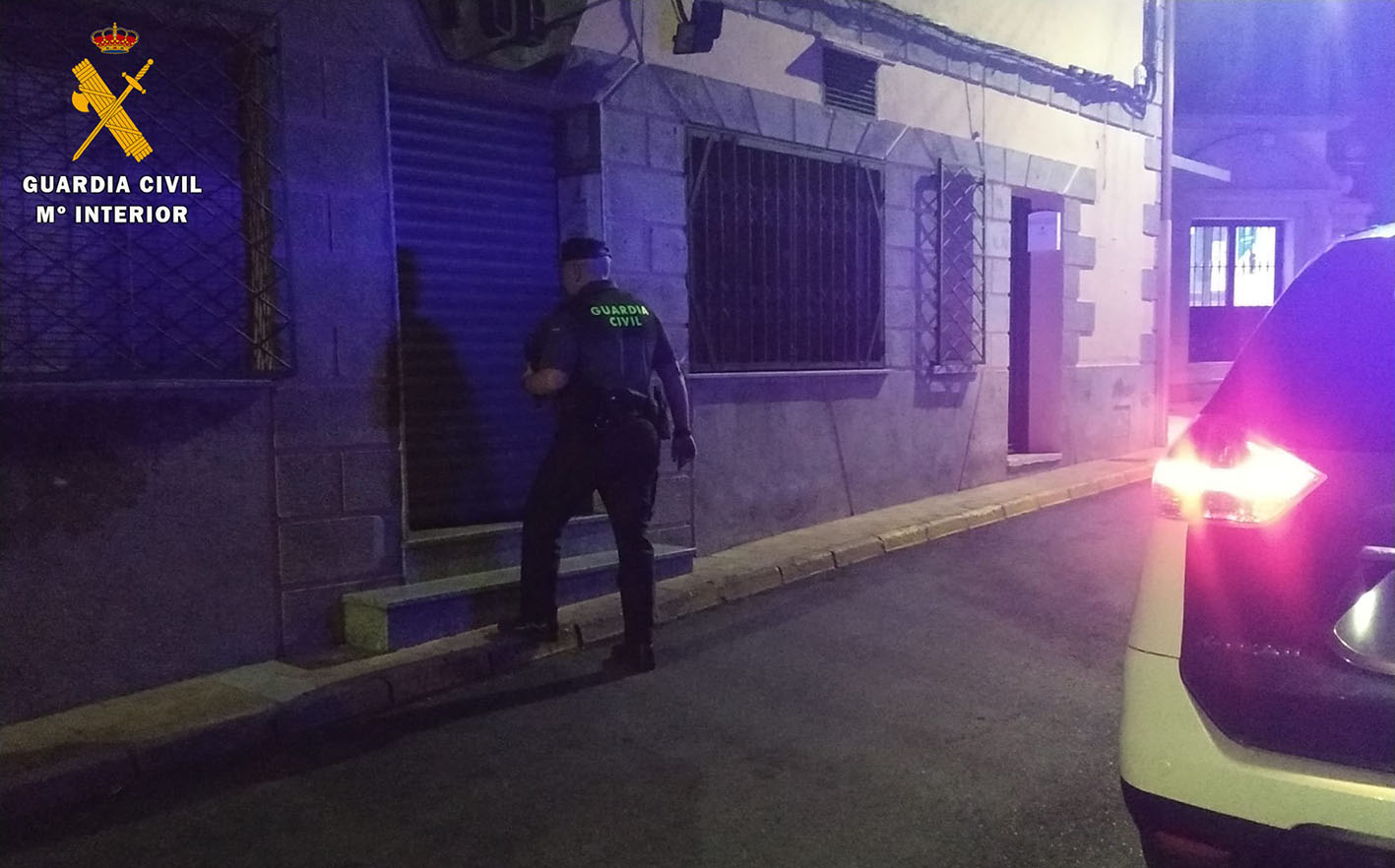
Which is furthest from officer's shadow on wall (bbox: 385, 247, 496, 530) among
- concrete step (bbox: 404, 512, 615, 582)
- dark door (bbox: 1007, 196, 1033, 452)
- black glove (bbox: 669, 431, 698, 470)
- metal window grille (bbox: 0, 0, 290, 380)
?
dark door (bbox: 1007, 196, 1033, 452)

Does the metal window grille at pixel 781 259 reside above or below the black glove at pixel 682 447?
above

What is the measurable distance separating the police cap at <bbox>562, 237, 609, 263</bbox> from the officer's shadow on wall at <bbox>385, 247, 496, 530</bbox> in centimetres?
113

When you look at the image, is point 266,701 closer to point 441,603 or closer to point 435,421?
point 441,603

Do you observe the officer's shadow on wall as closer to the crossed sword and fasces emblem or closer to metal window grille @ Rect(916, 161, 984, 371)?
the crossed sword and fasces emblem

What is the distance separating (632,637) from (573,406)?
1.06 metres

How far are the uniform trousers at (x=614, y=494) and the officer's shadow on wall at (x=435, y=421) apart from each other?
3.77ft

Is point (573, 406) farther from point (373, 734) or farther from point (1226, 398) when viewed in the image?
point (1226, 398)

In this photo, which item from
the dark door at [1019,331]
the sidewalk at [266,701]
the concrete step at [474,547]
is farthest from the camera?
the dark door at [1019,331]

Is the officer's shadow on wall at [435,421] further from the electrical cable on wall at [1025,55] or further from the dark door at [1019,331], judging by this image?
the dark door at [1019,331]

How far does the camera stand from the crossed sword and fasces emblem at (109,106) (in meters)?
4.58

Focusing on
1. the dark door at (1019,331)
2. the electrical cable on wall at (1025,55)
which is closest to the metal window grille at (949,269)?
the electrical cable on wall at (1025,55)

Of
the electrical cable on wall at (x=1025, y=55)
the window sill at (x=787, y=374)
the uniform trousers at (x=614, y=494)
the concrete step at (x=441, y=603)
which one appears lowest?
the concrete step at (x=441, y=603)

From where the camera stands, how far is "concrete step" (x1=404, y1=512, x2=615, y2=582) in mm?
5641

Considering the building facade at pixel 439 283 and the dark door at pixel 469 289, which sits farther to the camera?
the dark door at pixel 469 289
